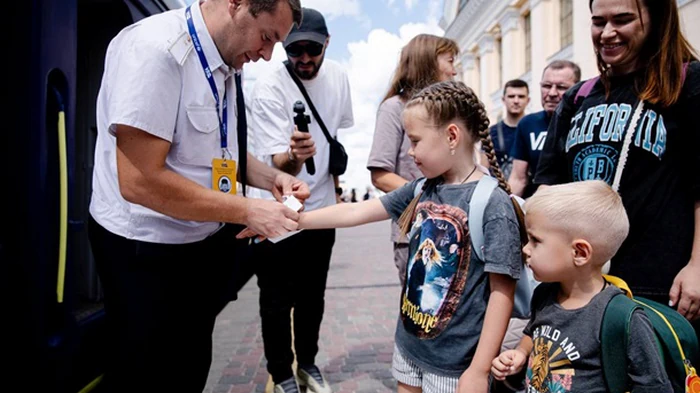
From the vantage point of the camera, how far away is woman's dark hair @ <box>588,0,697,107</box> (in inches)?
65.4

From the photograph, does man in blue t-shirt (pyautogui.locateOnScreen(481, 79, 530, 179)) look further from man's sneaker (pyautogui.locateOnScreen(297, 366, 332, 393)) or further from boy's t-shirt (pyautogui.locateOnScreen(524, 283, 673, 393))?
boy's t-shirt (pyautogui.locateOnScreen(524, 283, 673, 393))

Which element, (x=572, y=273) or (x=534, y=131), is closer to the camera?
(x=572, y=273)

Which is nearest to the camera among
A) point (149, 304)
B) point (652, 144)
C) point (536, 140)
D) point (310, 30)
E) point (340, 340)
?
point (652, 144)

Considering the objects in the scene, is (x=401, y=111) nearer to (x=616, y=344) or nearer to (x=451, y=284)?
(x=451, y=284)

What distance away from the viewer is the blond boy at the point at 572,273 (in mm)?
1514

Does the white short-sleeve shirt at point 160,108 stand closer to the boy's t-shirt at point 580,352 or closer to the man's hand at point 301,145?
the man's hand at point 301,145

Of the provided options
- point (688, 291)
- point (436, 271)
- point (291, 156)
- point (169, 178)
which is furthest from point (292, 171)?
point (688, 291)

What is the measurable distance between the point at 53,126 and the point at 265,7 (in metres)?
1.15

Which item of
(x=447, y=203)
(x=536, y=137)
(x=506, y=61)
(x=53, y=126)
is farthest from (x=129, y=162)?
(x=506, y=61)

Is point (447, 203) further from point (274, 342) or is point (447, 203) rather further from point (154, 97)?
point (274, 342)

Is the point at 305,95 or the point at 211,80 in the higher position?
the point at 305,95

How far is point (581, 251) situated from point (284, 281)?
1.86 meters

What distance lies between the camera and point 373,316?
18.3 feet

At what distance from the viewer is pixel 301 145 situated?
106 inches
